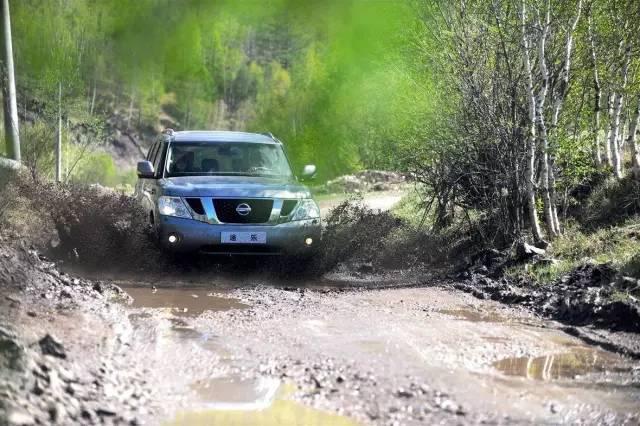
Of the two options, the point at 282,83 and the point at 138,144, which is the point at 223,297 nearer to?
the point at 138,144

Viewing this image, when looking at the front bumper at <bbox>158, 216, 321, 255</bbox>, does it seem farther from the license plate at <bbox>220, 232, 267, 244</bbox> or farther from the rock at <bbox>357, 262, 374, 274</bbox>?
the rock at <bbox>357, 262, 374, 274</bbox>

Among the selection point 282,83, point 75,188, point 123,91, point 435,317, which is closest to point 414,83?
point 75,188

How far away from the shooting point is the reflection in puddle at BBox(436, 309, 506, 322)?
9.29 m

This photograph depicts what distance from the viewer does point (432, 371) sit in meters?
6.68

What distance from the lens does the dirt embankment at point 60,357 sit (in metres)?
5.35

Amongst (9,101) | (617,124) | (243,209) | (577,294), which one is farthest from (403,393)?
(9,101)

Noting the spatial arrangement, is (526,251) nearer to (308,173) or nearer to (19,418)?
(308,173)

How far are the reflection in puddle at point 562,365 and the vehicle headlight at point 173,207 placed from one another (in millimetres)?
5173

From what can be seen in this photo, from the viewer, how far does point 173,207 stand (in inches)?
449

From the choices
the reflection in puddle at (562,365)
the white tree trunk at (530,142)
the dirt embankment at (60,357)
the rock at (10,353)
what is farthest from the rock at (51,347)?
the white tree trunk at (530,142)

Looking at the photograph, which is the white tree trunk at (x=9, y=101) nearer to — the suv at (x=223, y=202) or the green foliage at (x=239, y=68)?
the green foliage at (x=239, y=68)

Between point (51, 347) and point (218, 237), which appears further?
point (218, 237)

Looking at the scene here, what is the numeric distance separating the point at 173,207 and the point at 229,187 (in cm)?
70

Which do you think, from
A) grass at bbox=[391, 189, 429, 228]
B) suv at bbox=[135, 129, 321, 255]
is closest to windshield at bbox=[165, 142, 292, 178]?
suv at bbox=[135, 129, 321, 255]
